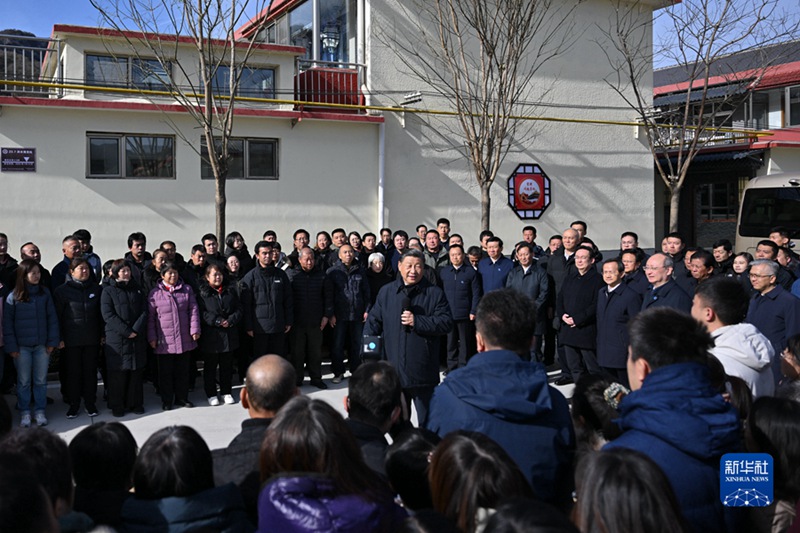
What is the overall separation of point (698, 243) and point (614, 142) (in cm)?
673

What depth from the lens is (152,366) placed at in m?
9.32

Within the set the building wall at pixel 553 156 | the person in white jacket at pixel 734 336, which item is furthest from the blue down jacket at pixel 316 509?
the building wall at pixel 553 156

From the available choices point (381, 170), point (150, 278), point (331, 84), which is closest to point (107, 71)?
point (331, 84)

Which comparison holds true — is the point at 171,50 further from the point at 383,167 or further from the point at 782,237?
the point at 782,237

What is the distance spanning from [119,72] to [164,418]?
7.45 meters

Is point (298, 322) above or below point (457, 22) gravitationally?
below

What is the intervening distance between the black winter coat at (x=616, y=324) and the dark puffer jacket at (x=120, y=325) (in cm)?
509

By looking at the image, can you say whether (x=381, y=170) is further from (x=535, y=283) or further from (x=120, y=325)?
→ (x=120, y=325)

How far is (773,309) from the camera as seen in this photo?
6.62 metres

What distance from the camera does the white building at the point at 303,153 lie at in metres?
12.5

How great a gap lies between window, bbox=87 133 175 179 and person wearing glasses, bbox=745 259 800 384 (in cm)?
1013

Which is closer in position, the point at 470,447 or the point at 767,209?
the point at 470,447

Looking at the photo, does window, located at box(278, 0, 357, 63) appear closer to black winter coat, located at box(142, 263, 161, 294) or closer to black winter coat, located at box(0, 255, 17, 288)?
black winter coat, located at box(142, 263, 161, 294)

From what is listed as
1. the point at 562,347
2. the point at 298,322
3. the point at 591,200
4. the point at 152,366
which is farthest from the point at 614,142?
the point at 152,366
